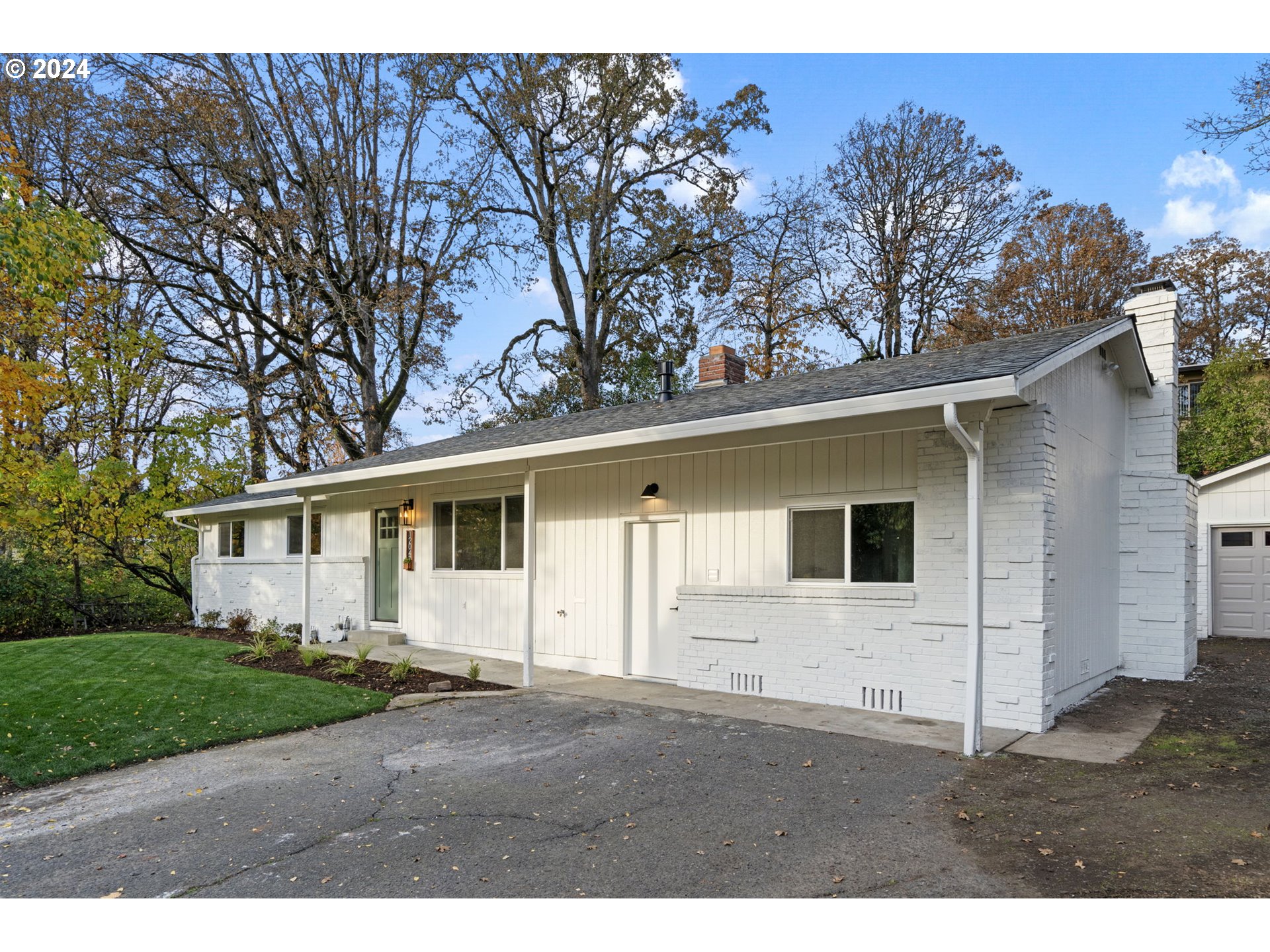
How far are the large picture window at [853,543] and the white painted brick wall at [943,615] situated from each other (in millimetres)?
166

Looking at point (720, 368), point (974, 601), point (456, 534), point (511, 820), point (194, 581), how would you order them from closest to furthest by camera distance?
point (511, 820) < point (974, 601) < point (456, 534) < point (720, 368) < point (194, 581)

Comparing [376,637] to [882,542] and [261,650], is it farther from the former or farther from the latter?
[882,542]

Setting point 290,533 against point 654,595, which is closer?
point 654,595

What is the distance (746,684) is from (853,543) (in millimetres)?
1967

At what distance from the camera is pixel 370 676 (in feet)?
31.9

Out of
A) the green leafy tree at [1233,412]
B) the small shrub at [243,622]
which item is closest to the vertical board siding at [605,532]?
the small shrub at [243,622]

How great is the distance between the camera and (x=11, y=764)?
19.4 feet

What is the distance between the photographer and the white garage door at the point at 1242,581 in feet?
46.4

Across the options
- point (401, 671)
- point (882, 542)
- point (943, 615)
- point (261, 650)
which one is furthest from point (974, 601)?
point (261, 650)

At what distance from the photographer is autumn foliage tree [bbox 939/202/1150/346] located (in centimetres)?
2078

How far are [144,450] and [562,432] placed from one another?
1569cm

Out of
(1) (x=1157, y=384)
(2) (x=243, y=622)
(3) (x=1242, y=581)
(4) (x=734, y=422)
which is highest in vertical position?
(1) (x=1157, y=384)

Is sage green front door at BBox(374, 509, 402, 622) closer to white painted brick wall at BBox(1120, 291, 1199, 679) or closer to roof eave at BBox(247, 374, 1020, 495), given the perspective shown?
roof eave at BBox(247, 374, 1020, 495)

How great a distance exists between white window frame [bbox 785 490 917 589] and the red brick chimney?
4426mm
